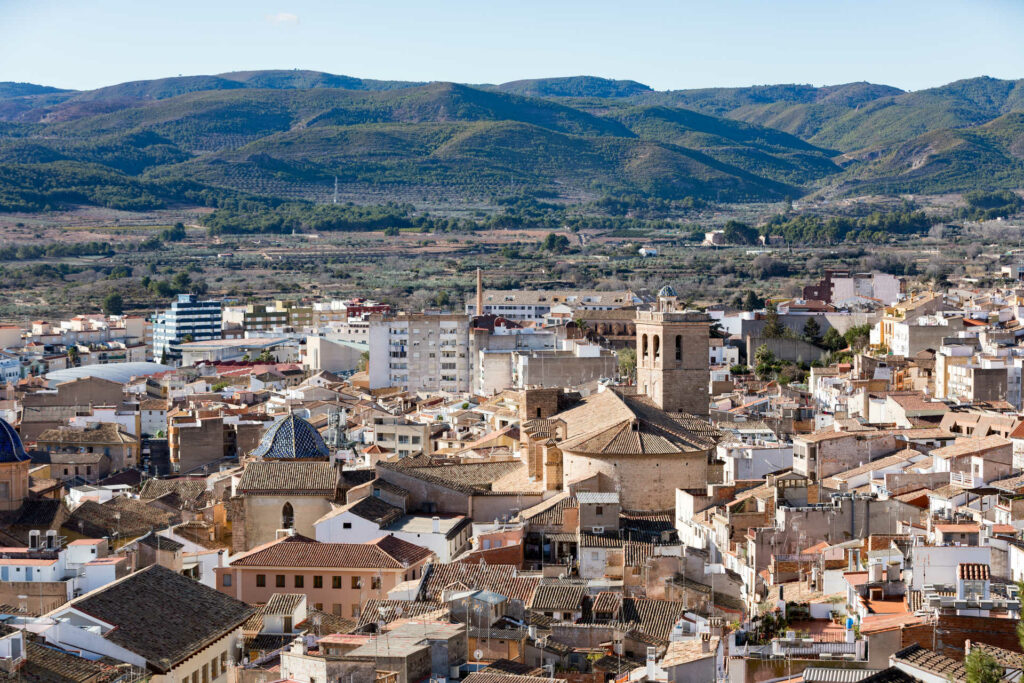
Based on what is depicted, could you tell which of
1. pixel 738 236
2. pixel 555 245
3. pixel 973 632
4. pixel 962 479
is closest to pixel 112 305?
pixel 555 245

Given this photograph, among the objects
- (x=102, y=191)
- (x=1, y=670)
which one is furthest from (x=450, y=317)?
(x=102, y=191)

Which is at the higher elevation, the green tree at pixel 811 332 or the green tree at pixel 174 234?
the green tree at pixel 174 234

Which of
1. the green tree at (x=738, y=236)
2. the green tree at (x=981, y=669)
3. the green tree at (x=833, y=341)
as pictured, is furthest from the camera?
the green tree at (x=738, y=236)

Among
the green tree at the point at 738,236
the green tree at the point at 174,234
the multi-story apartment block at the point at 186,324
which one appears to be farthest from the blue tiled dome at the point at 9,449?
the green tree at the point at 174,234

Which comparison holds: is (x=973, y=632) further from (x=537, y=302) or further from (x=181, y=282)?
(x=181, y=282)

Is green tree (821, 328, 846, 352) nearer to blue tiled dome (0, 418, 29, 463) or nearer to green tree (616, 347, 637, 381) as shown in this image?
green tree (616, 347, 637, 381)

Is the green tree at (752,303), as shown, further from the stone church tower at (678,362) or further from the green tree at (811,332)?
the stone church tower at (678,362)
